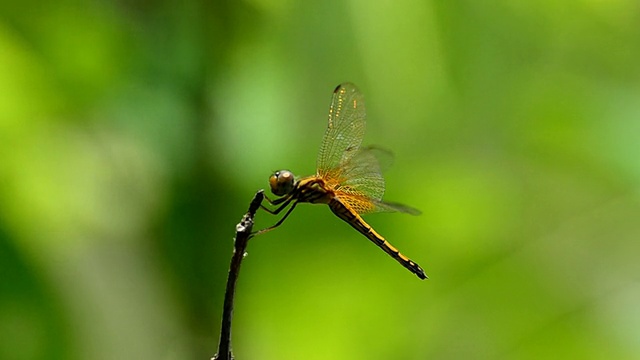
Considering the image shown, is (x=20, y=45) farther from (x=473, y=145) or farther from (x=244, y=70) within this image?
(x=473, y=145)

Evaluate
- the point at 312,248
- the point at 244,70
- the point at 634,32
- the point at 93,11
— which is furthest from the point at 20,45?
the point at 634,32

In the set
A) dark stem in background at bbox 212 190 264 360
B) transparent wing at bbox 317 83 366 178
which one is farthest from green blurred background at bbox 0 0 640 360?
dark stem in background at bbox 212 190 264 360

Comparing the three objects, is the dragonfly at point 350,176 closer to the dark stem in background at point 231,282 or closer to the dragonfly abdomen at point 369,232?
the dragonfly abdomen at point 369,232

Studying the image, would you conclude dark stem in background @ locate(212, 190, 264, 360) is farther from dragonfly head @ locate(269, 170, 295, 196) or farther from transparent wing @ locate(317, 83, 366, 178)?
transparent wing @ locate(317, 83, 366, 178)

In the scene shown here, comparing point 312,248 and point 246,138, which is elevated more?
point 246,138

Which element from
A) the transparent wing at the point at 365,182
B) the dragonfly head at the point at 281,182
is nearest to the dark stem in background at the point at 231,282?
the dragonfly head at the point at 281,182

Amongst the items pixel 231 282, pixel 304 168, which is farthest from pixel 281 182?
pixel 231 282
